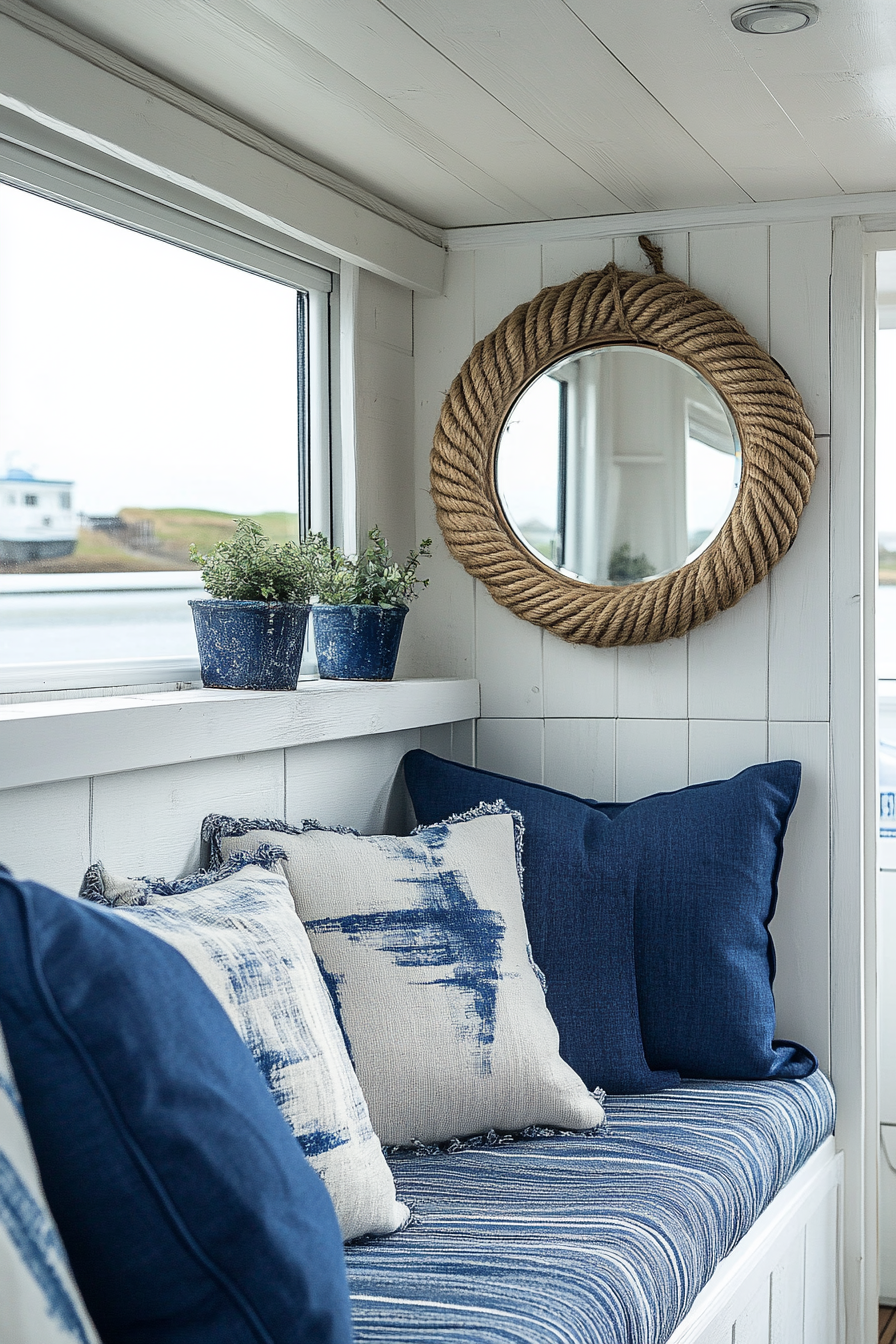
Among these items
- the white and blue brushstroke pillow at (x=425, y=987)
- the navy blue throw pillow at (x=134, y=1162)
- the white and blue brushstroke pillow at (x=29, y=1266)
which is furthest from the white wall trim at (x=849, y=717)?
the white and blue brushstroke pillow at (x=29, y=1266)

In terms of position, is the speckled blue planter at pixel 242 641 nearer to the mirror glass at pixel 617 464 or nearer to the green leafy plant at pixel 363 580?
the green leafy plant at pixel 363 580

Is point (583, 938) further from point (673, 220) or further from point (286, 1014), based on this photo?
point (673, 220)

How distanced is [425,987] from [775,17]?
1.32 m

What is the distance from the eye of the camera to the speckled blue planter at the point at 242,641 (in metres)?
2.05

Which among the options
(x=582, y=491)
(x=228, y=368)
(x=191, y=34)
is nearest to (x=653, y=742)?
(x=582, y=491)

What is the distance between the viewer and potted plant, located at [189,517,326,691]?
2059 mm

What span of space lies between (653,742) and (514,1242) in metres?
1.19

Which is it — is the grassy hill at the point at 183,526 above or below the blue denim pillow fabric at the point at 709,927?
above

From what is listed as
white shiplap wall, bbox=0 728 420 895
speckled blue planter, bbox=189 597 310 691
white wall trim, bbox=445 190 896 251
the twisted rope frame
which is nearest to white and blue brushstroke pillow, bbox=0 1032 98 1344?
white shiplap wall, bbox=0 728 420 895

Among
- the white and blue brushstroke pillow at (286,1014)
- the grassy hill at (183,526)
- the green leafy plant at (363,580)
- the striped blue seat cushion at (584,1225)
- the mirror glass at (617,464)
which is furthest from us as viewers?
the mirror glass at (617,464)

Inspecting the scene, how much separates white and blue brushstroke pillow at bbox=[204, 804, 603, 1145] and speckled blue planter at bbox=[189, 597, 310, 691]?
244 millimetres

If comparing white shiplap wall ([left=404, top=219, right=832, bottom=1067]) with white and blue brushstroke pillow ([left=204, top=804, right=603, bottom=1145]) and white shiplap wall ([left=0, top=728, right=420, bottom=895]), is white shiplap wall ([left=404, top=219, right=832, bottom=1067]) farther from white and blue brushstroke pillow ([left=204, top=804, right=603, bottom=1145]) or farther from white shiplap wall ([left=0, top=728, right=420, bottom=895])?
white and blue brushstroke pillow ([left=204, top=804, right=603, bottom=1145])

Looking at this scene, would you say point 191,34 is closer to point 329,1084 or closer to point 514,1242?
point 329,1084

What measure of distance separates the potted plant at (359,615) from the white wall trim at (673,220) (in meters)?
0.68
